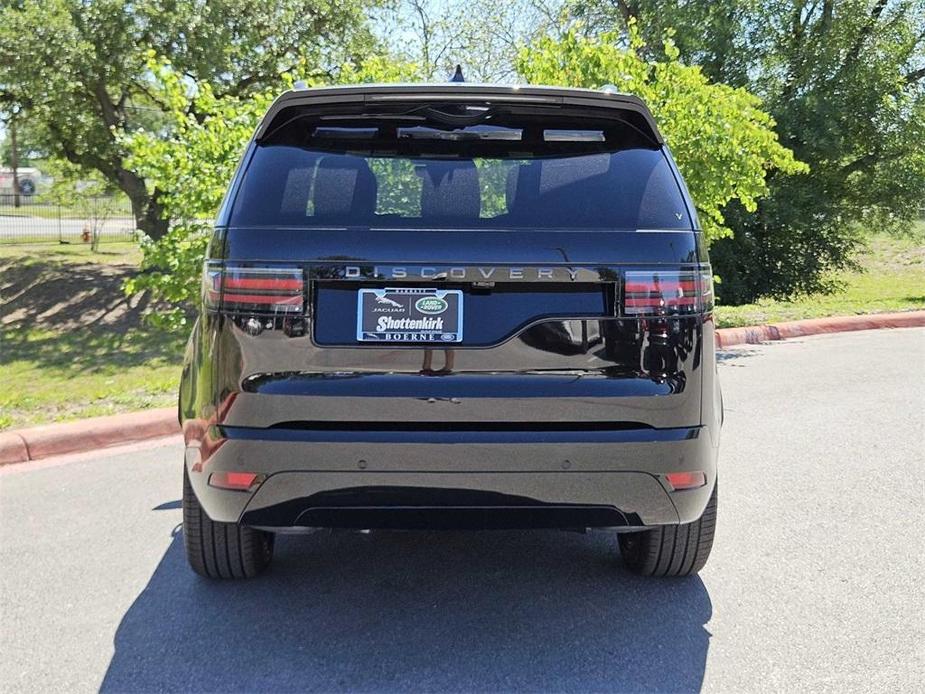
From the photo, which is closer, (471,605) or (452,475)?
(452,475)

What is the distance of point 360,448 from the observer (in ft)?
8.75

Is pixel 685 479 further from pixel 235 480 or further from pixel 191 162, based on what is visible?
pixel 191 162

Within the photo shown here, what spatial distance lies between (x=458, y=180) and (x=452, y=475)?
943 mm

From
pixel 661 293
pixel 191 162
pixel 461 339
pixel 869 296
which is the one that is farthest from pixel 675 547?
pixel 869 296

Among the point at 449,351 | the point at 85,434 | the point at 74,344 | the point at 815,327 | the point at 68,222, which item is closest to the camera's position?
the point at 449,351

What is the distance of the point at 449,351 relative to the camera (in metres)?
2.68

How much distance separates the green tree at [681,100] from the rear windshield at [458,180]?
6.09 meters

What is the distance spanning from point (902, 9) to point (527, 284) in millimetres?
14657

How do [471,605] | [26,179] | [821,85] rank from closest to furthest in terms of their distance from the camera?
1. [471,605]
2. [821,85]
3. [26,179]

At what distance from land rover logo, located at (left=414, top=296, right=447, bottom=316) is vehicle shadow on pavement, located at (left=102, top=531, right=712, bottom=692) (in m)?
1.18

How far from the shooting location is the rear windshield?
280cm

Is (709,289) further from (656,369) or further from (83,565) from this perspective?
(83,565)

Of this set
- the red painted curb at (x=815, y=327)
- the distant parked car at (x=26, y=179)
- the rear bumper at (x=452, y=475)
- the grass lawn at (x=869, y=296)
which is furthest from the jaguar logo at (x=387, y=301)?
the distant parked car at (x=26, y=179)

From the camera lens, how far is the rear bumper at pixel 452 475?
268 cm
